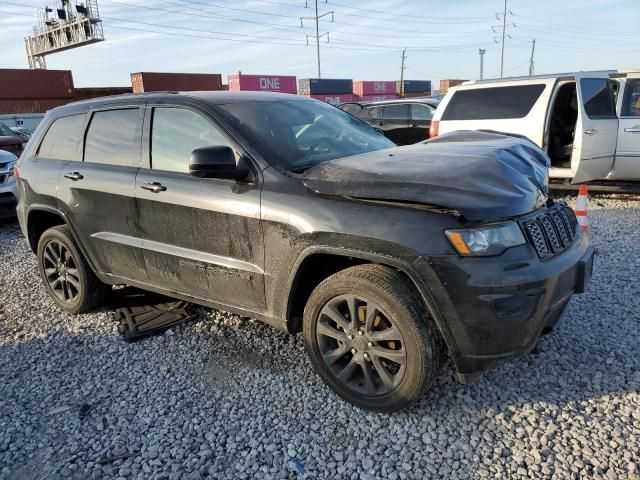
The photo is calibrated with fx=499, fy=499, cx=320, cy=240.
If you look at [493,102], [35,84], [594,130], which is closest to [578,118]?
[594,130]

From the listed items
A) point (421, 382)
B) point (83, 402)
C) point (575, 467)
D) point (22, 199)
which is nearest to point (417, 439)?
point (421, 382)

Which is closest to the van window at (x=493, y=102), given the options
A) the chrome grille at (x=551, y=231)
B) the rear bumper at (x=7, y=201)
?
the chrome grille at (x=551, y=231)

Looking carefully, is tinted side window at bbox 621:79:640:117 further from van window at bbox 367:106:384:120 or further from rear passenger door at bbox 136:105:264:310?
rear passenger door at bbox 136:105:264:310

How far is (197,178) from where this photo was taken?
3.22m

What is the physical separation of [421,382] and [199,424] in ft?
4.10

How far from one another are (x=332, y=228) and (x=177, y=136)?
146 cm

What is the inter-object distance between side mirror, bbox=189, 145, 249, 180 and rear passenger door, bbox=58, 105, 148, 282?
0.91 m

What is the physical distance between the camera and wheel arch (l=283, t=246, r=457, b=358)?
97.0 inches

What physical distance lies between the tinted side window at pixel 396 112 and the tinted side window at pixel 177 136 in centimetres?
859

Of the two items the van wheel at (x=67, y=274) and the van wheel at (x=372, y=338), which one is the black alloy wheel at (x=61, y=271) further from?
the van wheel at (x=372, y=338)

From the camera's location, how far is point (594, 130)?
7.07 metres

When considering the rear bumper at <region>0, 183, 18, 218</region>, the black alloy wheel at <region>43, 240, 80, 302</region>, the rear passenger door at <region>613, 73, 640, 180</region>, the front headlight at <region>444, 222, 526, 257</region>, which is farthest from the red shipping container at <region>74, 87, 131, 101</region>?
the front headlight at <region>444, 222, 526, 257</region>

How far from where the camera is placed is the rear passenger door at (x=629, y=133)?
7.25 metres

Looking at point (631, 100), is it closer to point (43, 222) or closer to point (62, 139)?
point (62, 139)
